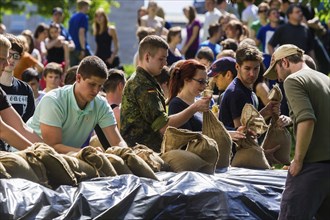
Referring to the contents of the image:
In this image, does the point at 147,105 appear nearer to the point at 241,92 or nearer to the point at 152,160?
the point at 241,92

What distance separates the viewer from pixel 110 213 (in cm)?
809

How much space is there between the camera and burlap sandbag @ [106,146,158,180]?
8.83 metres

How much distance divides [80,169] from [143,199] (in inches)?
22.7

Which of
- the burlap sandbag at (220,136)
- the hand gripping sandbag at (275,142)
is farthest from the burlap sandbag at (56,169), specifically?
the hand gripping sandbag at (275,142)

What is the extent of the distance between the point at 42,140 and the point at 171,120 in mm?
1224

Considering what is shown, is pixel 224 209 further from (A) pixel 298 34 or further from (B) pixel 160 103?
(A) pixel 298 34

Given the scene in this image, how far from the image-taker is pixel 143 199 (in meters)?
8.24

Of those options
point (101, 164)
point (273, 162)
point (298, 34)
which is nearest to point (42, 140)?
point (101, 164)

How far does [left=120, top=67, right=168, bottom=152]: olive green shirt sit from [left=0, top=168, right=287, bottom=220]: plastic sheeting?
1330 millimetres

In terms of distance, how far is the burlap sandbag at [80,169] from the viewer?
848cm

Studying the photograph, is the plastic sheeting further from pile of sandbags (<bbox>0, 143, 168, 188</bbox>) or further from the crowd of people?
the crowd of people

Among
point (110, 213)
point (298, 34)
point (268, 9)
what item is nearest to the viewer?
point (110, 213)

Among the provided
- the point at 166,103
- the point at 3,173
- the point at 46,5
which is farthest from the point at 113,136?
the point at 46,5

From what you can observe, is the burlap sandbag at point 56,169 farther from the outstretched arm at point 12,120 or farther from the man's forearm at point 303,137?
the man's forearm at point 303,137
